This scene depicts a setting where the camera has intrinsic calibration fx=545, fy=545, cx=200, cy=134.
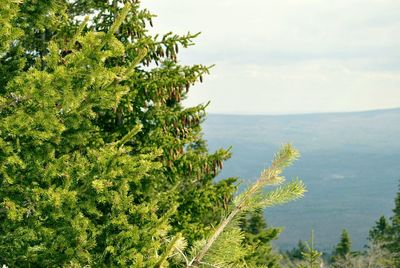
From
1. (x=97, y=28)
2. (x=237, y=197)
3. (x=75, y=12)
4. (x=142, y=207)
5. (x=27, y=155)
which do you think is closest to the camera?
(x=237, y=197)

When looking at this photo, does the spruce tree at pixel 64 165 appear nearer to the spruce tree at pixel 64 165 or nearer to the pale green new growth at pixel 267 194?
the spruce tree at pixel 64 165

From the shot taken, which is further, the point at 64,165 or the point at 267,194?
the point at 64,165

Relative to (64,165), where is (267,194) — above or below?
above

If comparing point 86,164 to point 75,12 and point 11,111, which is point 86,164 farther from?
point 75,12

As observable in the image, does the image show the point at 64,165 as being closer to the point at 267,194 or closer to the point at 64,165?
the point at 64,165

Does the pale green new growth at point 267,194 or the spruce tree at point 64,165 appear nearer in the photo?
the pale green new growth at point 267,194

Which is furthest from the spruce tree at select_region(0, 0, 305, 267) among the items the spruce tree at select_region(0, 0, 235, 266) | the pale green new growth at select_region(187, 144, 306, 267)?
the pale green new growth at select_region(187, 144, 306, 267)

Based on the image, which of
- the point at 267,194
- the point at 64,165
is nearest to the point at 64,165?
the point at 64,165

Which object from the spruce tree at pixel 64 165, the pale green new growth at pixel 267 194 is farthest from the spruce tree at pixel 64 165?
the pale green new growth at pixel 267 194

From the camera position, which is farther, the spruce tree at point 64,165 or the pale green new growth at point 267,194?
the spruce tree at point 64,165

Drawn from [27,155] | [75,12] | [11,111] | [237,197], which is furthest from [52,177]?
[75,12]

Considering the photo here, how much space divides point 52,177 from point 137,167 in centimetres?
128

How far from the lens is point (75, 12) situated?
43.2 feet

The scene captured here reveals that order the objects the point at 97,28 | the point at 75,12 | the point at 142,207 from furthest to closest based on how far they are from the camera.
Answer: the point at 75,12 < the point at 97,28 < the point at 142,207
